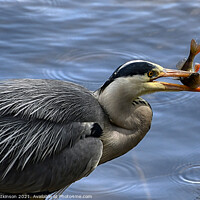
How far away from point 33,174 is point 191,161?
1.91 meters

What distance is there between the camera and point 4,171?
5613mm

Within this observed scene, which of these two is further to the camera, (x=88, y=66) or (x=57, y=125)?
(x=88, y=66)

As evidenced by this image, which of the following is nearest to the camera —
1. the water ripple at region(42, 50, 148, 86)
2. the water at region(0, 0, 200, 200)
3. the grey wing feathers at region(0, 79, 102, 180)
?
the grey wing feathers at region(0, 79, 102, 180)

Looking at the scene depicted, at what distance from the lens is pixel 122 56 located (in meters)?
8.72

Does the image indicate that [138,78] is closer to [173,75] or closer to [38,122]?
[173,75]

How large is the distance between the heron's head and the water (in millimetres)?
1012

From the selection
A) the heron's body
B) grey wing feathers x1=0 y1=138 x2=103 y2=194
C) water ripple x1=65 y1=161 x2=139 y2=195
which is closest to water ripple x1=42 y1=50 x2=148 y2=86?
water ripple x1=65 y1=161 x2=139 y2=195

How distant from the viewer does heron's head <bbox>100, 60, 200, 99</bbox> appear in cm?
575

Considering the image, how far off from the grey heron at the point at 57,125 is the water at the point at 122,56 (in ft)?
1.90

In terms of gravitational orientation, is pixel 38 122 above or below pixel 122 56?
above

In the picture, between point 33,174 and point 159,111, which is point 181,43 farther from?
point 33,174

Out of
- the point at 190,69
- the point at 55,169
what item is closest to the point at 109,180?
the point at 55,169

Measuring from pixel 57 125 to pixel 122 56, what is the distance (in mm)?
3211

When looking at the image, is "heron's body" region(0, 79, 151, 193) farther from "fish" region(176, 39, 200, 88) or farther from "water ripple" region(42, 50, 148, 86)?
"water ripple" region(42, 50, 148, 86)
